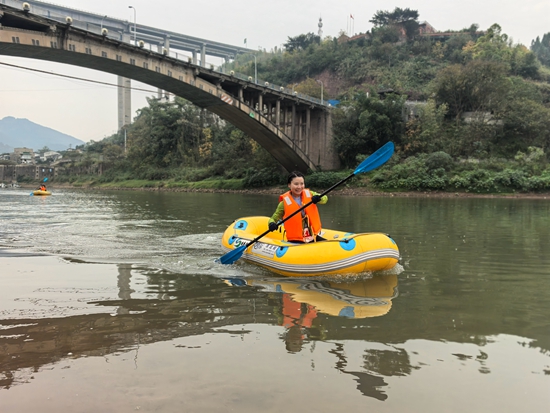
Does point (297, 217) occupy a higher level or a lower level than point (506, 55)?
lower

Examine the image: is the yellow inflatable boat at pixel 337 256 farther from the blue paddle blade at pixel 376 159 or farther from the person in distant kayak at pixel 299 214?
the blue paddle blade at pixel 376 159

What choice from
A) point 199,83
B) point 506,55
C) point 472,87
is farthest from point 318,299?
point 506,55

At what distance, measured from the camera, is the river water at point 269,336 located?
8.64 ft

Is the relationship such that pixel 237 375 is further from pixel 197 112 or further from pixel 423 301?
pixel 197 112

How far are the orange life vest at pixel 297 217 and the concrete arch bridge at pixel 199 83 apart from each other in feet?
59.6

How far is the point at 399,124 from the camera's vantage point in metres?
34.1

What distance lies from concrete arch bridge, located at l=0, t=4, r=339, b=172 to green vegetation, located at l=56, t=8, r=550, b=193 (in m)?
2.19

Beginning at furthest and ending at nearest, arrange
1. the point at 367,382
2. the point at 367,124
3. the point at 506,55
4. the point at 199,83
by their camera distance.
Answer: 1. the point at 506,55
2. the point at 367,124
3. the point at 199,83
4. the point at 367,382

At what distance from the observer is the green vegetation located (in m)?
30.1

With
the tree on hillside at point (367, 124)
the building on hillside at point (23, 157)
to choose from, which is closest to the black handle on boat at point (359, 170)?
the tree on hillside at point (367, 124)

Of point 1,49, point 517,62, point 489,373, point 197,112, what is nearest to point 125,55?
point 1,49

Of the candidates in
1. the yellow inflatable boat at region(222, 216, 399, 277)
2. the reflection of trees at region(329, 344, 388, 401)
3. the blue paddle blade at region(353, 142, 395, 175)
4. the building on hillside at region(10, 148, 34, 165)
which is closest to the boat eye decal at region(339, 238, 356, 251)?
the yellow inflatable boat at region(222, 216, 399, 277)

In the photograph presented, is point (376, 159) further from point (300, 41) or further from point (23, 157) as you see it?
point (23, 157)

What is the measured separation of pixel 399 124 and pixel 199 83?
53.5 feet
